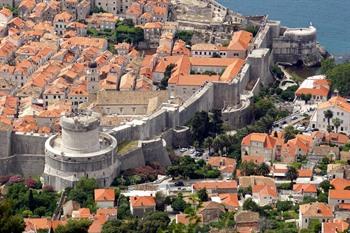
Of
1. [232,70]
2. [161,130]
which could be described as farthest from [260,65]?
[161,130]

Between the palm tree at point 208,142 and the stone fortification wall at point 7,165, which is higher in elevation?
the palm tree at point 208,142

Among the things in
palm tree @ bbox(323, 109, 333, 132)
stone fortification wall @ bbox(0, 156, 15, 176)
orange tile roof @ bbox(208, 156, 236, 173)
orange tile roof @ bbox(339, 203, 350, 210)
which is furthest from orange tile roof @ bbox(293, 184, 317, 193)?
stone fortification wall @ bbox(0, 156, 15, 176)

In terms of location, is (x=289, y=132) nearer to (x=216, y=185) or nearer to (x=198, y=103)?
(x=198, y=103)

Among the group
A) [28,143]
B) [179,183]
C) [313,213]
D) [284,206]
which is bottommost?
[179,183]

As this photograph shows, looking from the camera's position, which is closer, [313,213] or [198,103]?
[313,213]

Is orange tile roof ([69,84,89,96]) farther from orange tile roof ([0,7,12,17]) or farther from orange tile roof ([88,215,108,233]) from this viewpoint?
orange tile roof ([88,215,108,233])

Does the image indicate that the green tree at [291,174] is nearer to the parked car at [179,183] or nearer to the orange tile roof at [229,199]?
the orange tile roof at [229,199]

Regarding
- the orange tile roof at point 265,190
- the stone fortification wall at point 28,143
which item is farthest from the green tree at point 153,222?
the stone fortification wall at point 28,143
